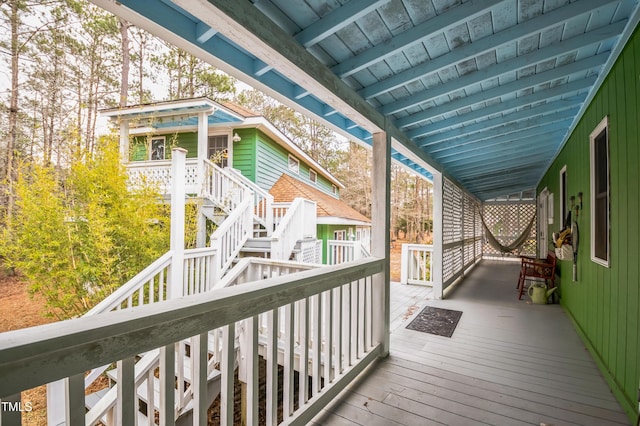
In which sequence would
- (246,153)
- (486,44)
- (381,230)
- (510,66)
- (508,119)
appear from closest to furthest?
(486,44) → (510,66) → (381,230) → (508,119) → (246,153)

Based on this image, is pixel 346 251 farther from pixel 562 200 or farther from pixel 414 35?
pixel 414 35

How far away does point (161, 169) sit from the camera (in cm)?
609

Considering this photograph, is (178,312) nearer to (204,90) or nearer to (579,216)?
(579,216)

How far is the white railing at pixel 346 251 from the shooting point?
747 cm

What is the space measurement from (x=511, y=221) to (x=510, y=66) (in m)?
9.61

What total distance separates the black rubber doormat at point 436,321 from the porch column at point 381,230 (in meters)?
0.99

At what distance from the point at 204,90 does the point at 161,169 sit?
497cm

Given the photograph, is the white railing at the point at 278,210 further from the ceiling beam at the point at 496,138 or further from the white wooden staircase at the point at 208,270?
the ceiling beam at the point at 496,138

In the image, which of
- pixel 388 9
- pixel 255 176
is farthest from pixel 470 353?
pixel 255 176

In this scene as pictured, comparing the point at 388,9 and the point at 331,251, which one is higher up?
the point at 388,9

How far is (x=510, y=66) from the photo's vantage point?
7.32ft

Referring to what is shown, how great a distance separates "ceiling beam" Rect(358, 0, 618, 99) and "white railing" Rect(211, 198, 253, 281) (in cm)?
335

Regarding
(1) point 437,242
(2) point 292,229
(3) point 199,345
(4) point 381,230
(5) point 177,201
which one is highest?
(5) point 177,201

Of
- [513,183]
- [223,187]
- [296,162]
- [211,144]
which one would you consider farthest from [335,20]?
[296,162]
